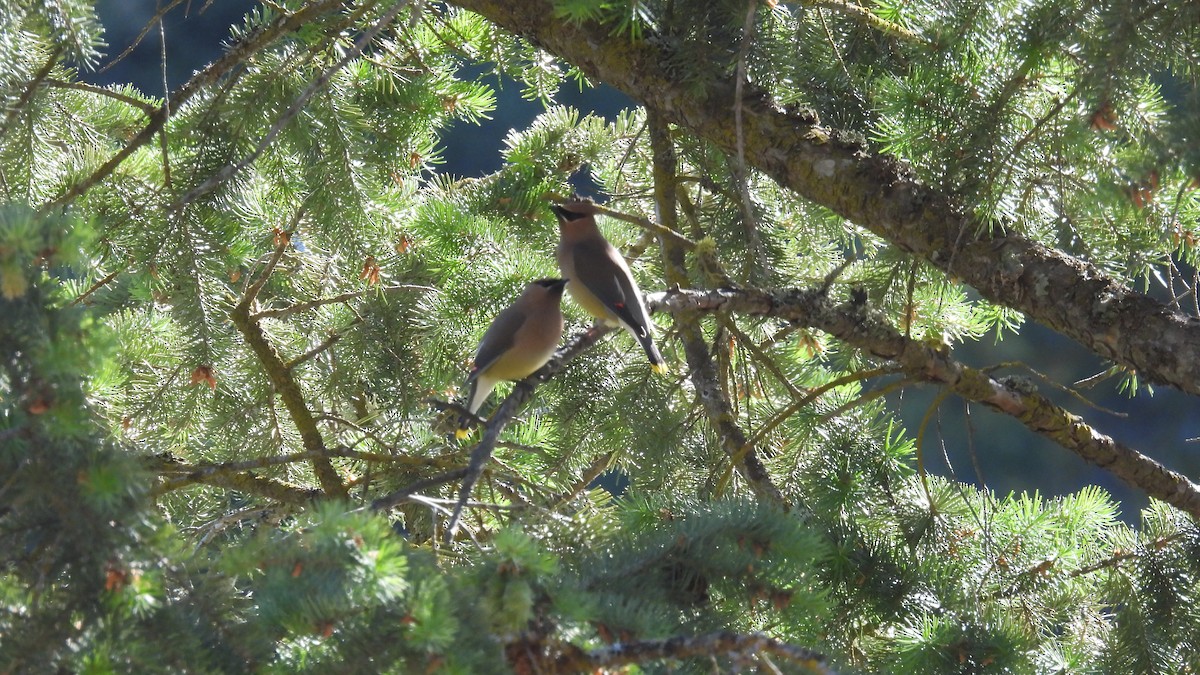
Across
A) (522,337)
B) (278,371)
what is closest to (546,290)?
(522,337)

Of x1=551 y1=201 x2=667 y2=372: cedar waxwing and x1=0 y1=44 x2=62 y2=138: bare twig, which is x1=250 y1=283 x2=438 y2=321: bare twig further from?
x1=0 y1=44 x2=62 y2=138: bare twig

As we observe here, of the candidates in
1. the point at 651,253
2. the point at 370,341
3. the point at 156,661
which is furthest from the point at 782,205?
the point at 156,661

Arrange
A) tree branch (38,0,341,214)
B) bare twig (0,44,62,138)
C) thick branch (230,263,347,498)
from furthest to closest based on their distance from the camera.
Result: 1. thick branch (230,263,347,498)
2. tree branch (38,0,341,214)
3. bare twig (0,44,62,138)

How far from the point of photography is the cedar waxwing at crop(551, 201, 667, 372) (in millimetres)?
1591

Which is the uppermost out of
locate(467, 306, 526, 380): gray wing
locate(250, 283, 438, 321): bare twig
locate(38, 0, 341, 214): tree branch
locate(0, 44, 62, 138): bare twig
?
locate(38, 0, 341, 214): tree branch

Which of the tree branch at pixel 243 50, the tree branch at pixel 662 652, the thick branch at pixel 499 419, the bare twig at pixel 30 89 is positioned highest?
the tree branch at pixel 243 50

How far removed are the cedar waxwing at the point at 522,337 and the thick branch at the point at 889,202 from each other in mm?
327

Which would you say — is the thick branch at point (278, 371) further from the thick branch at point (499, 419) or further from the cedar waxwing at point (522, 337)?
the thick branch at point (499, 419)

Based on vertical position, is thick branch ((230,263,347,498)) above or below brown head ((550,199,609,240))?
below

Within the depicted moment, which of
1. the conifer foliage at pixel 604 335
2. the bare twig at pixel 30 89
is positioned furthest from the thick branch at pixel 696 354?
the bare twig at pixel 30 89

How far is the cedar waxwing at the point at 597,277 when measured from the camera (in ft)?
5.22

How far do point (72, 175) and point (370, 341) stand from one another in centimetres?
54

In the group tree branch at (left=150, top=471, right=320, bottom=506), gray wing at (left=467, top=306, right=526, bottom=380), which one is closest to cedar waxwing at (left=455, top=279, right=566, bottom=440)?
gray wing at (left=467, top=306, right=526, bottom=380)

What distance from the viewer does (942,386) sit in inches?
52.9
